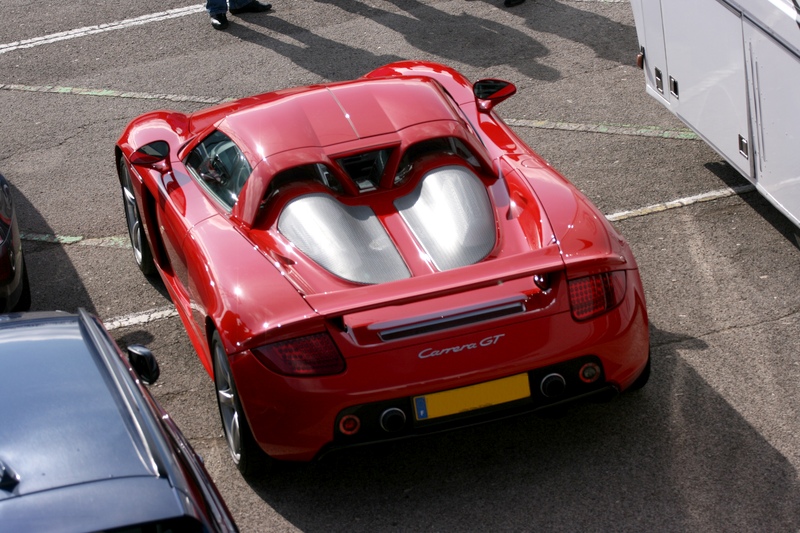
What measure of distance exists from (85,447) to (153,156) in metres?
2.71

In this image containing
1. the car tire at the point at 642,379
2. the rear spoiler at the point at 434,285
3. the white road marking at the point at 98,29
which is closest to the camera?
the rear spoiler at the point at 434,285

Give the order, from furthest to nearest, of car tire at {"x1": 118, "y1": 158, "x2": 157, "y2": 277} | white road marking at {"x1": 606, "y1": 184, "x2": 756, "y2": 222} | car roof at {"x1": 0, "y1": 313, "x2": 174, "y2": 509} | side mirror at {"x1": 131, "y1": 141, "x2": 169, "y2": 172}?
white road marking at {"x1": 606, "y1": 184, "x2": 756, "y2": 222}
car tire at {"x1": 118, "y1": 158, "x2": 157, "y2": 277}
side mirror at {"x1": 131, "y1": 141, "x2": 169, "y2": 172}
car roof at {"x1": 0, "y1": 313, "x2": 174, "y2": 509}

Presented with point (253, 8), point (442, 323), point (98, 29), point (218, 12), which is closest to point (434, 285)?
point (442, 323)

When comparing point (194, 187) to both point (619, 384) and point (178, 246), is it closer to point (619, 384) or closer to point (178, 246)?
point (178, 246)

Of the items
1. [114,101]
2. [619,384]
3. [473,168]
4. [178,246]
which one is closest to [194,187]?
[178,246]

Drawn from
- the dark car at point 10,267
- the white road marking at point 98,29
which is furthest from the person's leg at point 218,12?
the dark car at point 10,267

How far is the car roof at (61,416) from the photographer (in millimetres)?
3145

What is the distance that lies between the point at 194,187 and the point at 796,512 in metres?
3.01

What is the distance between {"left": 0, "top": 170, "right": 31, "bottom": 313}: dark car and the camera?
6.09 m

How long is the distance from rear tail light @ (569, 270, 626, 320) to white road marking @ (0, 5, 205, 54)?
7863 millimetres

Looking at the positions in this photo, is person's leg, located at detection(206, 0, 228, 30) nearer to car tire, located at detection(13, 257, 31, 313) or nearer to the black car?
car tire, located at detection(13, 257, 31, 313)

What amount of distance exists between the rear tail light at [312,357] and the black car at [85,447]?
23.4 inches

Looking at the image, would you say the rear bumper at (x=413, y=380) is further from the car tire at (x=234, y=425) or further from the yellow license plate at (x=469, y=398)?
the car tire at (x=234, y=425)

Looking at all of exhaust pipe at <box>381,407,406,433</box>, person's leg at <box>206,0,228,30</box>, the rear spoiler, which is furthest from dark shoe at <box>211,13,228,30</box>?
exhaust pipe at <box>381,407,406,433</box>
